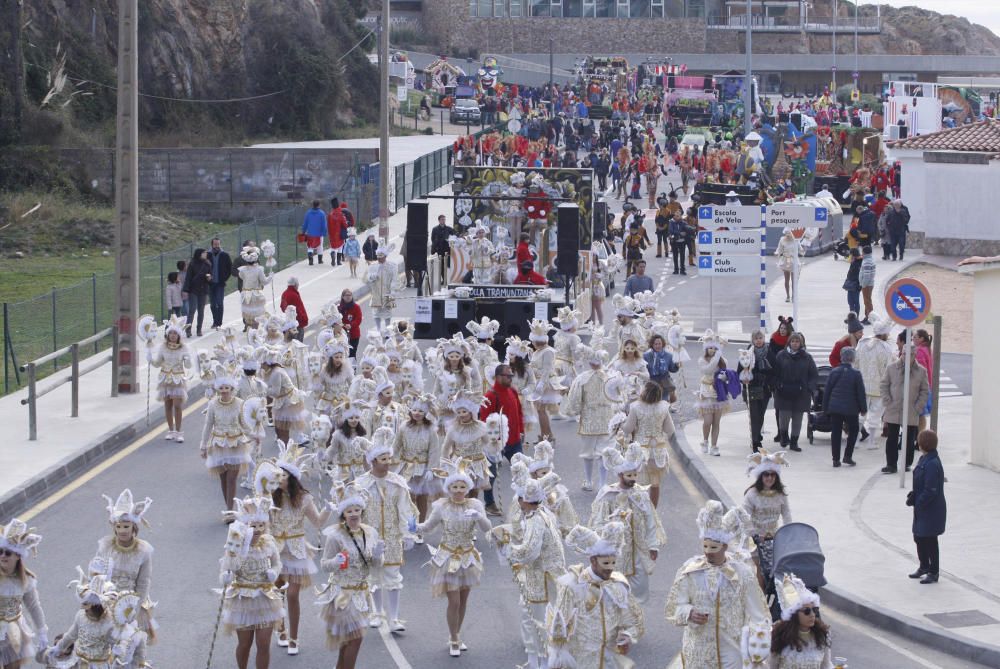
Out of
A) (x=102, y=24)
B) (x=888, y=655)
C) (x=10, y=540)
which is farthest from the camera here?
(x=102, y=24)

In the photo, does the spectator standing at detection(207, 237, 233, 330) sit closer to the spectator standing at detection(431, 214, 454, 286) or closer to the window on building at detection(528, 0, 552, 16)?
the spectator standing at detection(431, 214, 454, 286)

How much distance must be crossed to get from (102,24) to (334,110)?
12.0m

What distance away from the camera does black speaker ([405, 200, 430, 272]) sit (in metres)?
27.7

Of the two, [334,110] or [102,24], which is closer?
[102,24]

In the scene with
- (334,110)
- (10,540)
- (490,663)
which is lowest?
(490,663)

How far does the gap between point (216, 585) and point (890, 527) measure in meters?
6.24

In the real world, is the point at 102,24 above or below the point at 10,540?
above

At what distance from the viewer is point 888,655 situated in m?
12.4

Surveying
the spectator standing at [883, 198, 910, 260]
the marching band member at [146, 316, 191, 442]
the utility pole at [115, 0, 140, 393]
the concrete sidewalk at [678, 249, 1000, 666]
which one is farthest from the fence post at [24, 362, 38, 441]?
the spectator standing at [883, 198, 910, 260]

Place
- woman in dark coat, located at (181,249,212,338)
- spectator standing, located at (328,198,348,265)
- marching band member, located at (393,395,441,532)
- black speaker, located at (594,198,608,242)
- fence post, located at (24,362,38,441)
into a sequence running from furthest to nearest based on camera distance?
spectator standing, located at (328,198,348,265) < black speaker, located at (594,198,608,242) < woman in dark coat, located at (181,249,212,338) < fence post, located at (24,362,38,441) < marching band member, located at (393,395,441,532)

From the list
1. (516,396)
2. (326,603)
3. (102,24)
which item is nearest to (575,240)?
(516,396)

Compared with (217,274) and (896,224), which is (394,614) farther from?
(896,224)

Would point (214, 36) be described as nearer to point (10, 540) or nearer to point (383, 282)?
point (383, 282)

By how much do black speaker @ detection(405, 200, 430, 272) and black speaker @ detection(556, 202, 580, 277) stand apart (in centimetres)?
229
